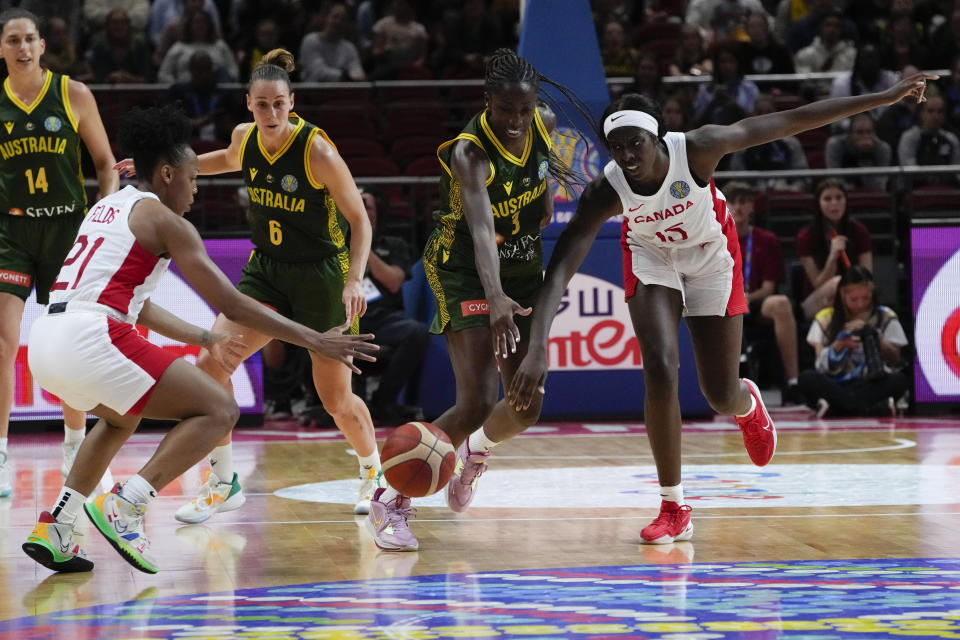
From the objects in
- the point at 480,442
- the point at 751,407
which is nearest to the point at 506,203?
the point at 480,442

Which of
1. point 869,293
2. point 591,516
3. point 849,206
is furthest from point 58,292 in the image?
point 849,206

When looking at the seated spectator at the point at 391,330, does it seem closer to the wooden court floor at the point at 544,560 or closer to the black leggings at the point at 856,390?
the wooden court floor at the point at 544,560

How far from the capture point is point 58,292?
4.85 m

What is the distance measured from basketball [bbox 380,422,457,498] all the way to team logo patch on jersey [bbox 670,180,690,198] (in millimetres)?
1356

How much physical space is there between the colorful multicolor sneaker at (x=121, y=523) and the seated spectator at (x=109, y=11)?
10491mm


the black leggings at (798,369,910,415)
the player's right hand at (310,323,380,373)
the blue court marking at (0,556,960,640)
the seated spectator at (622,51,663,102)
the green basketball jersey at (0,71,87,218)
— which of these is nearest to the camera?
the blue court marking at (0,556,960,640)

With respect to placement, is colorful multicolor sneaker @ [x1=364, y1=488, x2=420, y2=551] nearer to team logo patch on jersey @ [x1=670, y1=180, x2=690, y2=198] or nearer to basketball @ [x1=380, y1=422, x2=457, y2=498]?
basketball @ [x1=380, y1=422, x2=457, y2=498]

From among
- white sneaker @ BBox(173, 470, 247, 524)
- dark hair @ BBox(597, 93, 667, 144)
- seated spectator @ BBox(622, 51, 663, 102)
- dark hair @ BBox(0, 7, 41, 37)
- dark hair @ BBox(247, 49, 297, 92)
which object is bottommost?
white sneaker @ BBox(173, 470, 247, 524)

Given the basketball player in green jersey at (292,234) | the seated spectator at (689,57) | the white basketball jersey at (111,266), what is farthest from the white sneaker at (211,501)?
the seated spectator at (689,57)

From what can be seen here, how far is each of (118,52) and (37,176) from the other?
23.7 feet

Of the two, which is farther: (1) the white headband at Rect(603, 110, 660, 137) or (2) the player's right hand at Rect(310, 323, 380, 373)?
(1) the white headband at Rect(603, 110, 660, 137)

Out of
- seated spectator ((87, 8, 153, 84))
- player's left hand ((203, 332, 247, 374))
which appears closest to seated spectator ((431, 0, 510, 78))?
seated spectator ((87, 8, 153, 84))

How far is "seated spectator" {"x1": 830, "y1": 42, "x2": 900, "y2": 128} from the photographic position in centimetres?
1337

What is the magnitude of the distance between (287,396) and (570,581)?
20.7 ft
